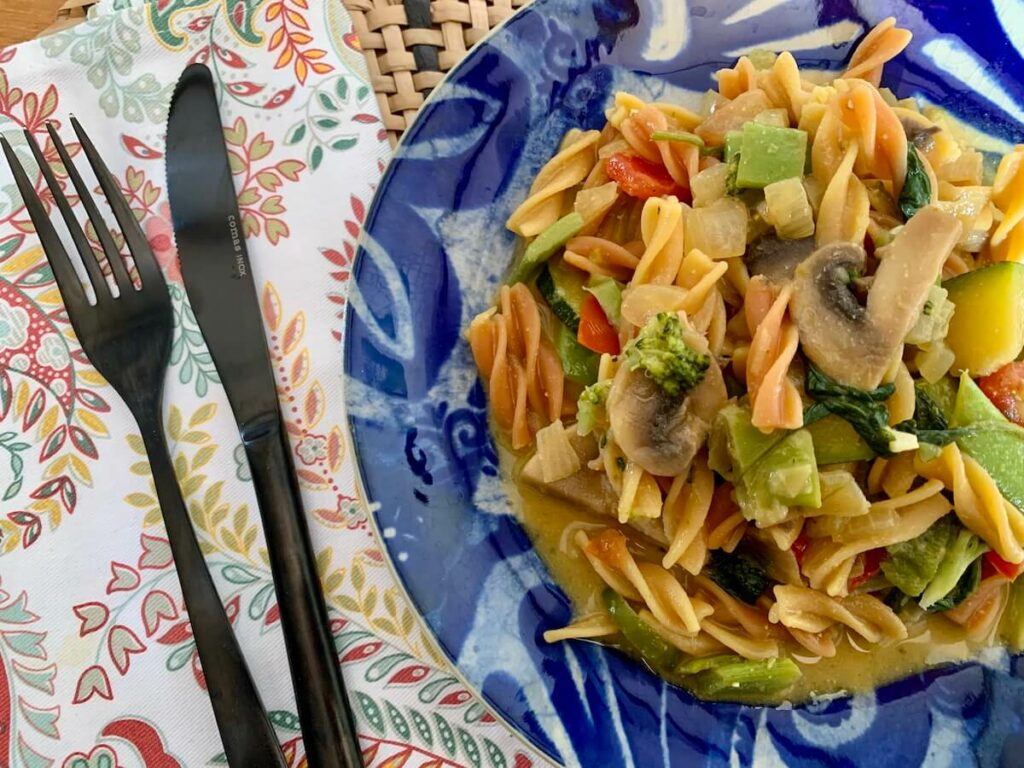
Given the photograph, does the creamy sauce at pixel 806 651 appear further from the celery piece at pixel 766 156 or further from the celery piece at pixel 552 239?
the celery piece at pixel 766 156

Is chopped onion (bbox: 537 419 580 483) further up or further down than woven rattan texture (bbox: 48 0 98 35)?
further down

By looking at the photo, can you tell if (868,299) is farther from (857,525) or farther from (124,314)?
(124,314)

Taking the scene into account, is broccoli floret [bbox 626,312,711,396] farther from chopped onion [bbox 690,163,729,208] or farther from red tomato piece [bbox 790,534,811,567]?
red tomato piece [bbox 790,534,811,567]

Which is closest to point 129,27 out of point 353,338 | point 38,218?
point 38,218

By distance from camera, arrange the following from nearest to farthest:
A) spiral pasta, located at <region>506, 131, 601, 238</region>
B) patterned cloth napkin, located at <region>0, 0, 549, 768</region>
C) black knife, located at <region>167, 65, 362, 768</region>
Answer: black knife, located at <region>167, 65, 362, 768</region>
patterned cloth napkin, located at <region>0, 0, 549, 768</region>
spiral pasta, located at <region>506, 131, 601, 238</region>

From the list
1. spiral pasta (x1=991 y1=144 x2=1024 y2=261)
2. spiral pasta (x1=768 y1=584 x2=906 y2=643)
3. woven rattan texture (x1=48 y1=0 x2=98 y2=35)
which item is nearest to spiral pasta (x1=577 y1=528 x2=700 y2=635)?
spiral pasta (x1=768 y1=584 x2=906 y2=643)

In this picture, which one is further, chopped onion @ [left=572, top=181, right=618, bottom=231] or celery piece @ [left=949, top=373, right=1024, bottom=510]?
chopped onion @ [left=572, top=181, right=618, bottom=231]

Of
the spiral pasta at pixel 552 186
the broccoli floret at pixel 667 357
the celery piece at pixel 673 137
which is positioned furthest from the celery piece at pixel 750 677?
the celery piece at pixel 673 137
